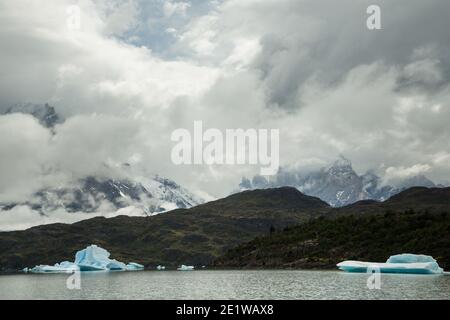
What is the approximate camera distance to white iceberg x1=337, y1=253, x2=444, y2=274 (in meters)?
142

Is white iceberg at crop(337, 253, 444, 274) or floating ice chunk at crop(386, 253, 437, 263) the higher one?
floating ice chunk at crop(386, 253, 437, 263)

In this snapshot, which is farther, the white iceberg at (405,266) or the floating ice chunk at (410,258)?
the floating ice chunk at (410,258)

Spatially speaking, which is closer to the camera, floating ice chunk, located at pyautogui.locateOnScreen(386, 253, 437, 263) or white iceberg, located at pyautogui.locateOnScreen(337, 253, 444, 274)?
white iceberg, located at pyautogui.locateOnScreen(337, 253, 444, 274)

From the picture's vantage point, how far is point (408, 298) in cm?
7394

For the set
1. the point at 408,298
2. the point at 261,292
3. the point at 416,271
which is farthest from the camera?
the point at 416,271

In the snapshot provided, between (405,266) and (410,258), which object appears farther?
(410,258)

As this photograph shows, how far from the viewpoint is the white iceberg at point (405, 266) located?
142m

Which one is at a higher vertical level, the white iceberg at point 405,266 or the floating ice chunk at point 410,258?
the floating ice chunk at point 410,258

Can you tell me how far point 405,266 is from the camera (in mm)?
143125

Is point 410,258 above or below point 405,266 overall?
above
